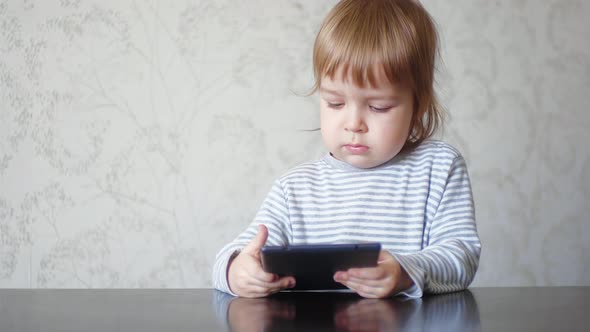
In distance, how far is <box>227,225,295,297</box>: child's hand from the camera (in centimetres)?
89

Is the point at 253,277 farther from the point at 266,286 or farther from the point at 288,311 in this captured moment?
the point at 288,311

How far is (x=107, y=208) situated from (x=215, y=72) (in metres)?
0.49

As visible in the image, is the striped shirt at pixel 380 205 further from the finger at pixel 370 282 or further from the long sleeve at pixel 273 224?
the finger at pixel 370 282

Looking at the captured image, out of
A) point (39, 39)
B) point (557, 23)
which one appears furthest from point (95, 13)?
point (557, 23)

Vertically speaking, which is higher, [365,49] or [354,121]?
[365,49]

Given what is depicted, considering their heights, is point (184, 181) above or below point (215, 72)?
below

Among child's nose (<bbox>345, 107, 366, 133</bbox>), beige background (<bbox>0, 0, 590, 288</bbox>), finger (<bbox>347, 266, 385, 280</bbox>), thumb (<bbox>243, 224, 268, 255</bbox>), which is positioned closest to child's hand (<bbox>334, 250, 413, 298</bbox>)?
finger (<bbox>347, 266, 385, 280</bbox>)

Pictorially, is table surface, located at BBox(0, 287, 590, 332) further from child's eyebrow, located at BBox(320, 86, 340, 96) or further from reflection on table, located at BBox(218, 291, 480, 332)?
child's eyebrow, located at BBox(320, 86, 340, 96)

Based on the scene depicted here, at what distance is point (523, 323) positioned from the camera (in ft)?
1.96

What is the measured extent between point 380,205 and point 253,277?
13.2 inches

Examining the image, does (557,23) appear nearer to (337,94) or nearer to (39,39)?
(337,94)

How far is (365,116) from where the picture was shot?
108cm

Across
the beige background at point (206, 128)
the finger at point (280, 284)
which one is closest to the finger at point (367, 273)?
the finger at point (280, 284)

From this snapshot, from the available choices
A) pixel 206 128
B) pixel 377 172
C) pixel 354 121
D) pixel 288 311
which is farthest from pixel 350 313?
pixel 206 128
